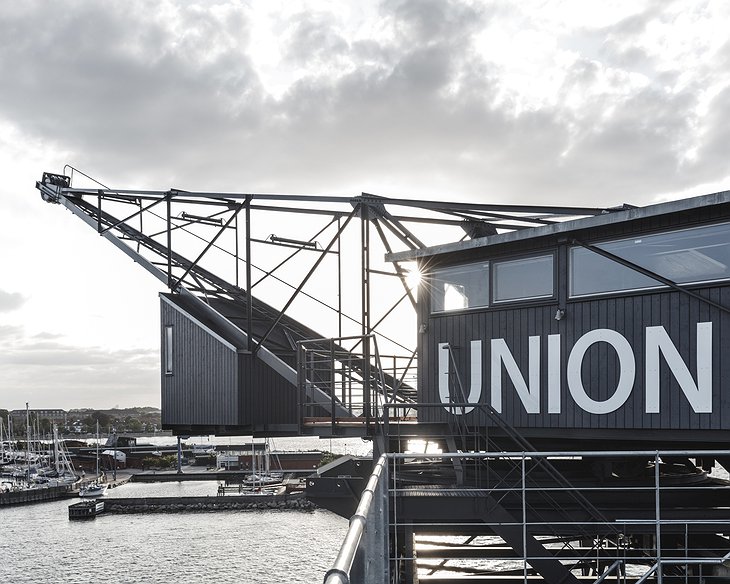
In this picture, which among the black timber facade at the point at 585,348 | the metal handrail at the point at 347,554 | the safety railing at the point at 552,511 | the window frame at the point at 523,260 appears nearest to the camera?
the metal handrail at the point at 347,554

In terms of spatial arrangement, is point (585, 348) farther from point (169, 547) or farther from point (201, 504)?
point (201, 504)

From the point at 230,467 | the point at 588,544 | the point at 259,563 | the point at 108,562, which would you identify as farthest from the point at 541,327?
the point at 230,467

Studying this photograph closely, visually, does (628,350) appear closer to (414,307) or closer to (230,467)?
(414,307)

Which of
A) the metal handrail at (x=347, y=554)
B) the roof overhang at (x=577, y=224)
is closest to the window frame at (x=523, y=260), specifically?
the roof overhang at (x=577, y=224)

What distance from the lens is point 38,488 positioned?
90812 millimetres

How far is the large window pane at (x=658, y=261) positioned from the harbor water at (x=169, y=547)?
30941 mm

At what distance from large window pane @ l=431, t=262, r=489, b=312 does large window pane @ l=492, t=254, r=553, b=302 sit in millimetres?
260

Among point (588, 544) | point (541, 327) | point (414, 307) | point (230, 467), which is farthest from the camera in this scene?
point (230, 467)

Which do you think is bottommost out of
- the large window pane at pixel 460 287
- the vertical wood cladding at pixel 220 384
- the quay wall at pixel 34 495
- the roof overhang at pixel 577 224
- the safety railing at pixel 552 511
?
the quay wall at pixel 34 495

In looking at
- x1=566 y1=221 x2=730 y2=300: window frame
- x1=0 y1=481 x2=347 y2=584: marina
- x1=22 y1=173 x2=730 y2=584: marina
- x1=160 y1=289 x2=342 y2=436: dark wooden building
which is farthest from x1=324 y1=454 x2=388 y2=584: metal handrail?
x1=0 y1=481 x2=347 y2=584: marina

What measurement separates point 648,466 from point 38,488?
90.0 metres

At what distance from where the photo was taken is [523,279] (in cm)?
1416

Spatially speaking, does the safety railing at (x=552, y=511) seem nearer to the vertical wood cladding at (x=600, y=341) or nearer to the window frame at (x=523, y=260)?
the vertical wood cladding at (x=600, y=341)

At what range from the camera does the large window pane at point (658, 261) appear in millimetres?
11867
